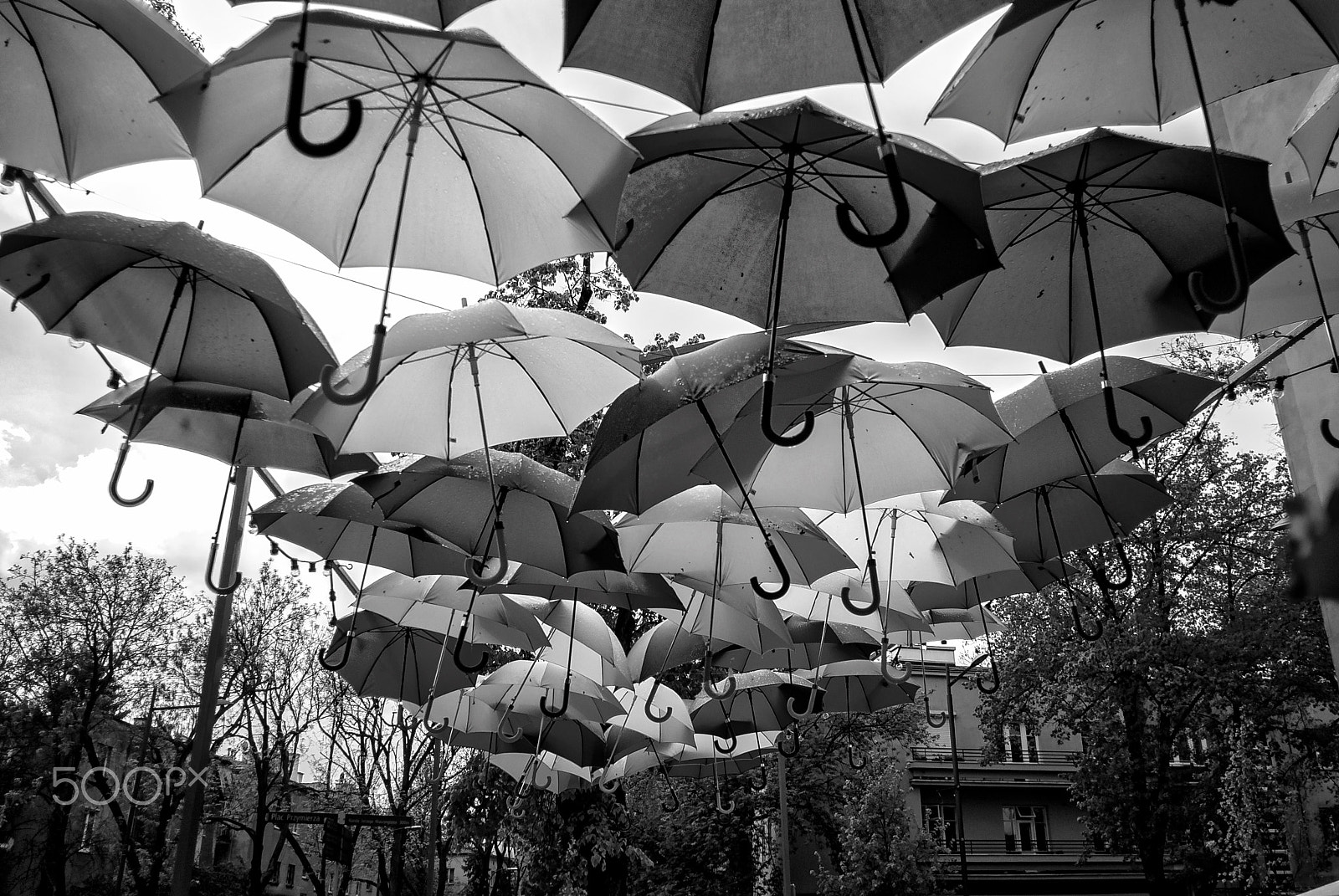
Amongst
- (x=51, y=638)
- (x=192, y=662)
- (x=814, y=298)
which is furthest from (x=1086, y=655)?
(x=51, y=638)

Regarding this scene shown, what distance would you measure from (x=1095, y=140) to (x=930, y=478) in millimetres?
2832

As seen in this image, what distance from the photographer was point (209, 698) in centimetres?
672

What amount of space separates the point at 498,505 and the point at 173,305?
223 centimetres

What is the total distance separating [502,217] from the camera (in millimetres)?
4773

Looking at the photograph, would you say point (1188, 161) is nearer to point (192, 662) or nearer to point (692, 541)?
point (692, 541)

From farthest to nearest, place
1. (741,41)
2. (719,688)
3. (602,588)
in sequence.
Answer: (719,688) < (602,588) < (741,41)

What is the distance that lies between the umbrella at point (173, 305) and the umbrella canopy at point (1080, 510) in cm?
495

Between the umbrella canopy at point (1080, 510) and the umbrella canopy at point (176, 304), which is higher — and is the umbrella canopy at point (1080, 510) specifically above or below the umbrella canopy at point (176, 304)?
below

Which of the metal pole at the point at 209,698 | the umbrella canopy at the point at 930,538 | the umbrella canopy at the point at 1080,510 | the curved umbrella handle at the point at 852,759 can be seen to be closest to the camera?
the metal pole at the point at 209,698

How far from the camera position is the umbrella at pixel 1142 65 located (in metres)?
3.88

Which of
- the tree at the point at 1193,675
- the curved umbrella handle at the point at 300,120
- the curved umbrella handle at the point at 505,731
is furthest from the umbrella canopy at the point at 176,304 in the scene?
the tree at the point at 1193,675

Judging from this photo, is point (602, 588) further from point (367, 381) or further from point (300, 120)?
point (300, 120)

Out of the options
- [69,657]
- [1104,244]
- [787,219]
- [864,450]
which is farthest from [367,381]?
[69,657]

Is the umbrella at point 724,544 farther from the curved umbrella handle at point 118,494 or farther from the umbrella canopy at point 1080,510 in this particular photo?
the curved umbrella handle at point 118,494
